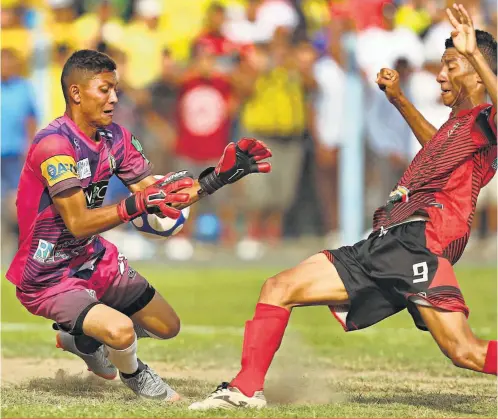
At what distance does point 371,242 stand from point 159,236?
5.19 ft

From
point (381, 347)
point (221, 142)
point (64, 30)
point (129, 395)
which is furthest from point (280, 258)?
point (129, 395)

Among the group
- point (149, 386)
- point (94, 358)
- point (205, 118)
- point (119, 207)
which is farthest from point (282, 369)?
point (205, 118)

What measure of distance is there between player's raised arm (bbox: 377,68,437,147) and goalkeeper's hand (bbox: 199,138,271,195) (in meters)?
0.88

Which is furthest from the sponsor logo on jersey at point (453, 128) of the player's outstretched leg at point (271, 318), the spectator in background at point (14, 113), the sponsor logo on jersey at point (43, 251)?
the spectator in background at point (14, 113)

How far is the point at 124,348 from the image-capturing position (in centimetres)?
684

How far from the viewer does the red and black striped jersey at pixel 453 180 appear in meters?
6.52

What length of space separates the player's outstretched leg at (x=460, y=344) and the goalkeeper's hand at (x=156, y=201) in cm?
153

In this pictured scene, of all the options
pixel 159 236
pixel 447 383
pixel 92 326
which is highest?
pixel 159 236

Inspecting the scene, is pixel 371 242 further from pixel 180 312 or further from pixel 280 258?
pixel 280 258

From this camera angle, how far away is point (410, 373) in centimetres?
838

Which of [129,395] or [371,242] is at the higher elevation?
[371,242]

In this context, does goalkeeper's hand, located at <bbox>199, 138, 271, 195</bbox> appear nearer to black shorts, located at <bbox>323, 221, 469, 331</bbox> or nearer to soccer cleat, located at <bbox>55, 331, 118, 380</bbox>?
black shorts, located at <bbox>323, 221, 469, 331</bbox>

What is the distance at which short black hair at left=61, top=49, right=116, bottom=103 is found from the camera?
711 cm

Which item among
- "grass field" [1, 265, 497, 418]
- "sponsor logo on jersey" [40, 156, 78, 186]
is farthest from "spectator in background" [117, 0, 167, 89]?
"sponsor logo on jersey" [40, 156, 78, 186]
